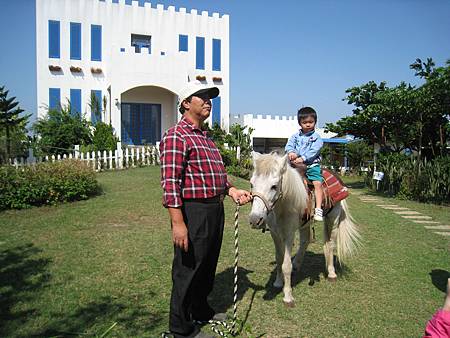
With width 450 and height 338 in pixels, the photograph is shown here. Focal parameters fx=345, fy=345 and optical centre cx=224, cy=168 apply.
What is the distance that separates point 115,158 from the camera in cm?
1425

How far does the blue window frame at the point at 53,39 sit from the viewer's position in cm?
1775

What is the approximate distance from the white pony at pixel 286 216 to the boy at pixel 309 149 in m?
0.44

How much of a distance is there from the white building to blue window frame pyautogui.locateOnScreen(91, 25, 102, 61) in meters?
0.05

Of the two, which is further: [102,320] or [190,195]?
[102,320]

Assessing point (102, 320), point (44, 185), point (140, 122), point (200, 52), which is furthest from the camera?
point (200, 52)

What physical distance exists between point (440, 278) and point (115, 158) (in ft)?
40.2

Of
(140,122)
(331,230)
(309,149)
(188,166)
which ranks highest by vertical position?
(140,122)

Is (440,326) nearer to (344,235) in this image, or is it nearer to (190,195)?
(190,195)

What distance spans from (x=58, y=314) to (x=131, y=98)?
1638cm

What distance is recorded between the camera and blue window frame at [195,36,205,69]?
19.8 metres

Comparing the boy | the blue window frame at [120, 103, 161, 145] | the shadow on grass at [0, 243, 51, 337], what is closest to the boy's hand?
the boy

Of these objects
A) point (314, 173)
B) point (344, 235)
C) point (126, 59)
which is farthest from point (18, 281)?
point (126, 59)

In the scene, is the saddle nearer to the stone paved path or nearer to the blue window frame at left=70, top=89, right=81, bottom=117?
the stone paved path

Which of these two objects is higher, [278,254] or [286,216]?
[286,216]
